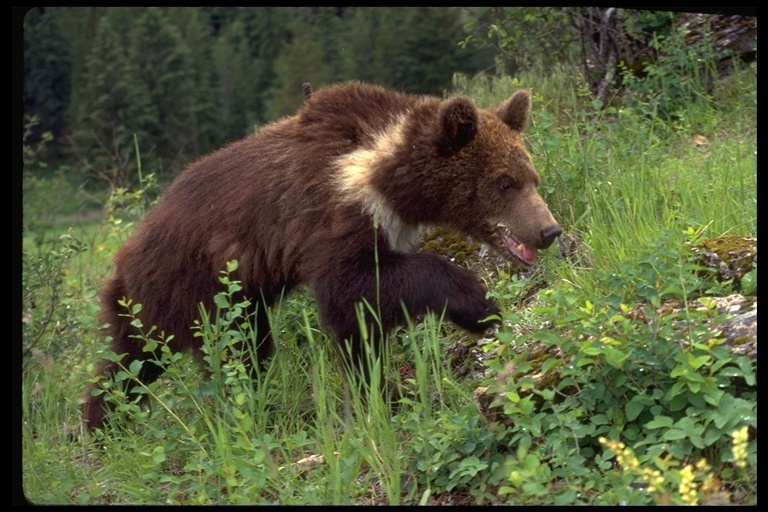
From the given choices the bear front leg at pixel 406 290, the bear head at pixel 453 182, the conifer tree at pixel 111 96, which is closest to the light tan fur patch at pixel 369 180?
the bear head at pixel 453 182

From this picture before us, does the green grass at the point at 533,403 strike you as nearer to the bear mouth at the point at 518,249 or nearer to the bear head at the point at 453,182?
the bear mouth at the point at 518,249

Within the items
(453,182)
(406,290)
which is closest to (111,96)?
(453,182)

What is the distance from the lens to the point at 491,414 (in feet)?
12.8

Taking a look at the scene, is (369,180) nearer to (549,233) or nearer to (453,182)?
(453,182)

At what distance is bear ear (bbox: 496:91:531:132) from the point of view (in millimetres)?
5223

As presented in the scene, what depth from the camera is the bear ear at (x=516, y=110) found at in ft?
17.1

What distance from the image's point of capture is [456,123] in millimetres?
4805

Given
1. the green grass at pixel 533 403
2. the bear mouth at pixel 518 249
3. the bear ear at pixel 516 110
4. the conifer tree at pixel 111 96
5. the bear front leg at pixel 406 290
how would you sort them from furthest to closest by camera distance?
the conifer tree at pixel 111 96 < the bear ear at pixel 516 110 < the bear mouth at pixel 518 249 < the bear front leg at pixel 406 290 < the green grass at pixel 533 403

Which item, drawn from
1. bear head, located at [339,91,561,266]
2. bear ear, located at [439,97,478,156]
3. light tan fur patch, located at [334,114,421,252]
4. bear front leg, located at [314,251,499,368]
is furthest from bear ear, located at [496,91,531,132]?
bear front leg, located at [314,251,499,368]

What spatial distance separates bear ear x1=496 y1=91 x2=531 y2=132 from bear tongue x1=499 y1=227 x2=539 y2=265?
69 cm

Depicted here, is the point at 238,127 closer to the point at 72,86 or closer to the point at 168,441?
the point at 72,86

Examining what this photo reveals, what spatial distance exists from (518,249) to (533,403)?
1487 mm
